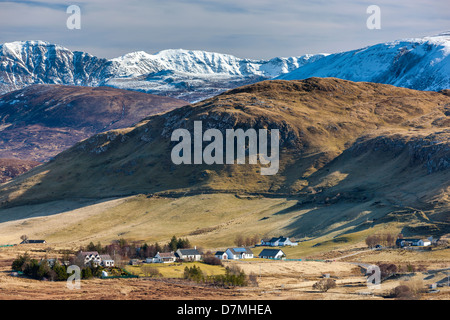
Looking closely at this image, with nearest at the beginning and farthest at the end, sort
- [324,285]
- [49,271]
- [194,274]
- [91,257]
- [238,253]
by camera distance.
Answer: [324,285]
[49,271]
[194,274]
[91,257]
[238,253]

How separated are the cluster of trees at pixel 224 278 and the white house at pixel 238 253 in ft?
86.0

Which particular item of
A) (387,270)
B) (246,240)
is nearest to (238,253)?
(246,240)

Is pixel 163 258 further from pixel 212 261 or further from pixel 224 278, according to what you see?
pixel 224 278

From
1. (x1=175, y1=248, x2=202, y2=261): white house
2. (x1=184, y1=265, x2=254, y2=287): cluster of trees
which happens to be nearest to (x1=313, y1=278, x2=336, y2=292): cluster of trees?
(x1=184, y1=265, x2=254, y2=287): cluster of trees

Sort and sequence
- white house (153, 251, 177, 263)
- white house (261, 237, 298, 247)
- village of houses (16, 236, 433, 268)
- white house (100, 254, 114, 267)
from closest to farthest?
white house (100, 254, 114, 267), village of houses (16, 236, 433, 268), white house (153, 251, 177, 263), white house (261, 237, 298, 247)

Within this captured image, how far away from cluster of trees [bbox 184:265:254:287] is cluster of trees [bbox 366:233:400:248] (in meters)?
41.1

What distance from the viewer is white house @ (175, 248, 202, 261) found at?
12925cm

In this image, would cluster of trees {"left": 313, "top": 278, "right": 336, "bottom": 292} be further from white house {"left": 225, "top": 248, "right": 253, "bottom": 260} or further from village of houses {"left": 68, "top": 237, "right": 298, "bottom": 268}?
white house {"left": 225, "top": 248, "right": 253, "bottom": 260}

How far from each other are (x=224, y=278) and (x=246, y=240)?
62636mm

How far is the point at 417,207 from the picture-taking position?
524 ft

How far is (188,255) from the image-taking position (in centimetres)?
12988
